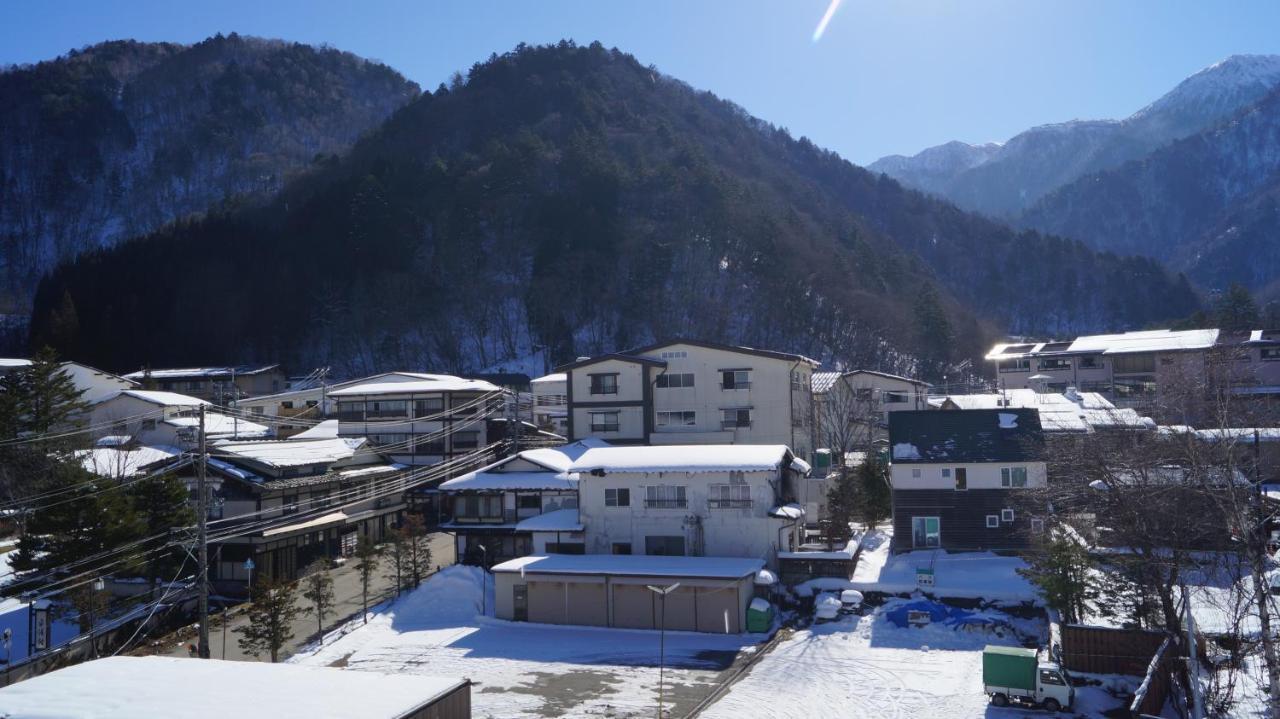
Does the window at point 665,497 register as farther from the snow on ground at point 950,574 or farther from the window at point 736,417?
the window at point 736,417

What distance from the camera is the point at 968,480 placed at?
76.0 feet

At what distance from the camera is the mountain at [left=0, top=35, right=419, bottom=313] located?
125 metres

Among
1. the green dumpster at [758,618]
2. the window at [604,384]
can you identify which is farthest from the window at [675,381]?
the green dumpster at [758,618]

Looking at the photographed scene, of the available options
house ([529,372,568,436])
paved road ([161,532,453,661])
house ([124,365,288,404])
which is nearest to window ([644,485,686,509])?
paved road ([161,532,453,661])

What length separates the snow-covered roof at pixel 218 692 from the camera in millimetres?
9352

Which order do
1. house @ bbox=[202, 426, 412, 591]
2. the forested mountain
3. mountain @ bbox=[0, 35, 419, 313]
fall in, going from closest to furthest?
house @ bbox=[202, 426, 412, 591] → the forested mountain → mountain @ bbox=[0, 35, 419, 313]

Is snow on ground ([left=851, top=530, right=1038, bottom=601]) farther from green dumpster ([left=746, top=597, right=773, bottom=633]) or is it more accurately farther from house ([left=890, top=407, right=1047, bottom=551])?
green dumpster ([left=746, top=597, right=773, bottom=633])

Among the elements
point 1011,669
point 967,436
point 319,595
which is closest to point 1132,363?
point 967,436

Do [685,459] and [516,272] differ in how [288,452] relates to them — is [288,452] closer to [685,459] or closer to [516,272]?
[685,459]

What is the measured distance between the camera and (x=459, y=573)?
22812 mm

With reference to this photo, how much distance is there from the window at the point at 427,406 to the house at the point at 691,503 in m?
13.9

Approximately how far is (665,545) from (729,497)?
2.31 meters

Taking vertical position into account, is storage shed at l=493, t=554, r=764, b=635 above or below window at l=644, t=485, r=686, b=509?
below

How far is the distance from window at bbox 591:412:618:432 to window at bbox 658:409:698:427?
1.89m
